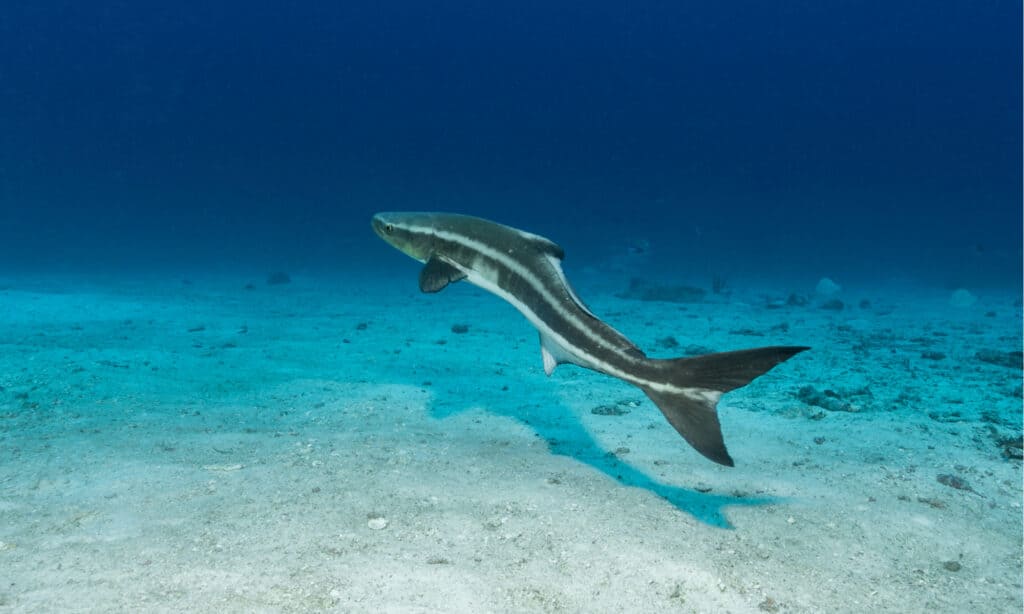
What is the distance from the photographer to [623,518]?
12.5 feet

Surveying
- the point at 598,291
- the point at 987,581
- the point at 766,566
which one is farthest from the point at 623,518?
the point at 598,291

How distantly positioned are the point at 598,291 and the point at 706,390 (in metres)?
24.3

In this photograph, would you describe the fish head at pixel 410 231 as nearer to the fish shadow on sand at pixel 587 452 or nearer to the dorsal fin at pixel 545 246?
the dorsal fin at pixel 545 246

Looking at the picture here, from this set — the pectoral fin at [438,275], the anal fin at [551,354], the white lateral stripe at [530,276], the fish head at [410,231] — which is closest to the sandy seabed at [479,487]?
the anal fin at [551,354]

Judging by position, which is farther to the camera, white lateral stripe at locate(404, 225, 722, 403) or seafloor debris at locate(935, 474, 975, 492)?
seafloor debris at locate(935, 474, 975, 492)

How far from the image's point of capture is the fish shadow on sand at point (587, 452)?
4199 mm

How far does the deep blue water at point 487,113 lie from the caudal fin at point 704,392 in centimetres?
6168

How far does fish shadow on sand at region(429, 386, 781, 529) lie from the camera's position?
4.20 metres

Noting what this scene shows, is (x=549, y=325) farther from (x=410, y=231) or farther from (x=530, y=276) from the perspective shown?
(x=410, y=231)

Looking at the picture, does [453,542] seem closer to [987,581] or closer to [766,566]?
[766,566]

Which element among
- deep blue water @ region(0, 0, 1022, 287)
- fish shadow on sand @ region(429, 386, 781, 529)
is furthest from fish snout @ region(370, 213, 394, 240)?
deep blue water @ region(0, 0, 1022, 287)

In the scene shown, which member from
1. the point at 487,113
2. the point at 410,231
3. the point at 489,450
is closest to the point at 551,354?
the point at 410,231

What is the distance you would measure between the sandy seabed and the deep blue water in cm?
5727

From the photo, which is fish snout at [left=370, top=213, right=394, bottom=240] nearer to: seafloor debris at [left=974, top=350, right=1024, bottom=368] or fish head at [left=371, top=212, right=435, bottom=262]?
fish head at [left=371, top=212, right=435, bottom=262]
